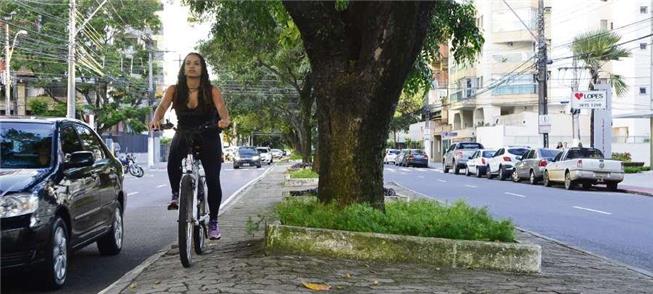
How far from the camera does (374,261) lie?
21.7 feet

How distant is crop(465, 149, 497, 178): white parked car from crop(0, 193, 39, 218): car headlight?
98.1ft

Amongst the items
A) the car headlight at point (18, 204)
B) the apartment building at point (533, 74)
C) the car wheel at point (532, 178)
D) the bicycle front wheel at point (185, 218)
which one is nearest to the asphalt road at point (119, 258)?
the car headlight at point (18, 204)

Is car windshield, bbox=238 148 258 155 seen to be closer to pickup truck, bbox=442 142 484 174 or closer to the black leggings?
pickup truck, bbox=442 142 484 174

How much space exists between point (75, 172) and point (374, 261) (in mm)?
2852

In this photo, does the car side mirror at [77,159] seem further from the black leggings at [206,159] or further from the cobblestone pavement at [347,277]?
the cobblestone pavement at [347,277]

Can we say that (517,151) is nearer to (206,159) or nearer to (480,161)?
(480,161)

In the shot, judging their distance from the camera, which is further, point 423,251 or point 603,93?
point 603,93

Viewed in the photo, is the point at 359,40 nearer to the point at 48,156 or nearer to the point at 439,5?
the point at 48,156

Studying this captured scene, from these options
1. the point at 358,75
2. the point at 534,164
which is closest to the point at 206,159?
the point at 358,75

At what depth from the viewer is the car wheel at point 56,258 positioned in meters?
5.77

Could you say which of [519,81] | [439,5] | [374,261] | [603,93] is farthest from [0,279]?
[519,81]

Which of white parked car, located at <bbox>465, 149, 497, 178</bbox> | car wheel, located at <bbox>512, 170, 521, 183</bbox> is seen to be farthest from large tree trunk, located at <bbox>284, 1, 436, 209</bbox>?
white parked car, located at <bbox>465, 149, 497, 178</bbox>

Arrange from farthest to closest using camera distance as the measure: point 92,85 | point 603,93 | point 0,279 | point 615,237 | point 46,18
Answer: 1. point 92,85
2. point 46,18
3. point 603,93
4. point 615,237
5. point 0,279

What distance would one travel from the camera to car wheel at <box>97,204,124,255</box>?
26.4 feet
